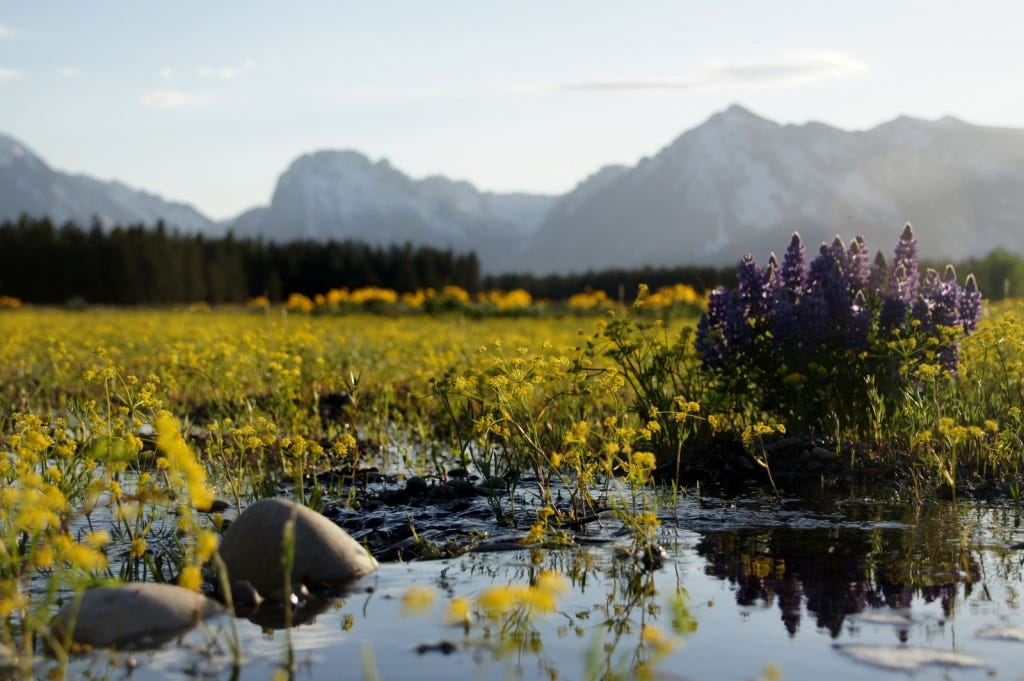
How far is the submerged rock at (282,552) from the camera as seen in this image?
14.4 ft

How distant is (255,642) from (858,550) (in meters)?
2.82

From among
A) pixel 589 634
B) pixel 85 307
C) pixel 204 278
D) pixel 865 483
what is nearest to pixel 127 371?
pixel 865 483

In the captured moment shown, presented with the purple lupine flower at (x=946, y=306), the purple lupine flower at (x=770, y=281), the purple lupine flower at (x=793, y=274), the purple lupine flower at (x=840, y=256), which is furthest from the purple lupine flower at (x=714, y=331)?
the purple lupine flower at (x=946, y=306)

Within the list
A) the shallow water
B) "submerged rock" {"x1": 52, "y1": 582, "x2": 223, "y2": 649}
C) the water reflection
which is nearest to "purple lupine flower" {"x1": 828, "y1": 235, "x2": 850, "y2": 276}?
the water reflection

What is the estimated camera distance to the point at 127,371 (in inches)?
481

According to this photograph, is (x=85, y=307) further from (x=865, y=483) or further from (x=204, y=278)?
(x=865, y=483)

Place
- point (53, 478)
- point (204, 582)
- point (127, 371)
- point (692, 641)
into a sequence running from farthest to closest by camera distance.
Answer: point (127, 371)
point (53, 478)
point (204, 582)
point (692, 641)

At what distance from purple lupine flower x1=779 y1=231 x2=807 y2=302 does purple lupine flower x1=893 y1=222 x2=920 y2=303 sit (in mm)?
656

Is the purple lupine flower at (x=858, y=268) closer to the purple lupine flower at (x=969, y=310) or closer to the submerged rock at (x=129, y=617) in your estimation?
the purple lupine flower at (x=969, y=310)

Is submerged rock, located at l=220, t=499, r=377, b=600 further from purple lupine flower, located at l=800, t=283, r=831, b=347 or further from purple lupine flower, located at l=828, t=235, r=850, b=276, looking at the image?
purple lupine flower, located at l=828, t=235, r=850, b=276

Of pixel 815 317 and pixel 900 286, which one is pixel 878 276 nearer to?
pixel 900 286

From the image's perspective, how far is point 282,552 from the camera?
4.39 meters

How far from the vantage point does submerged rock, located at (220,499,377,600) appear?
4398mm

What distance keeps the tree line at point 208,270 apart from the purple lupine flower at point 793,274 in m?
45.0
